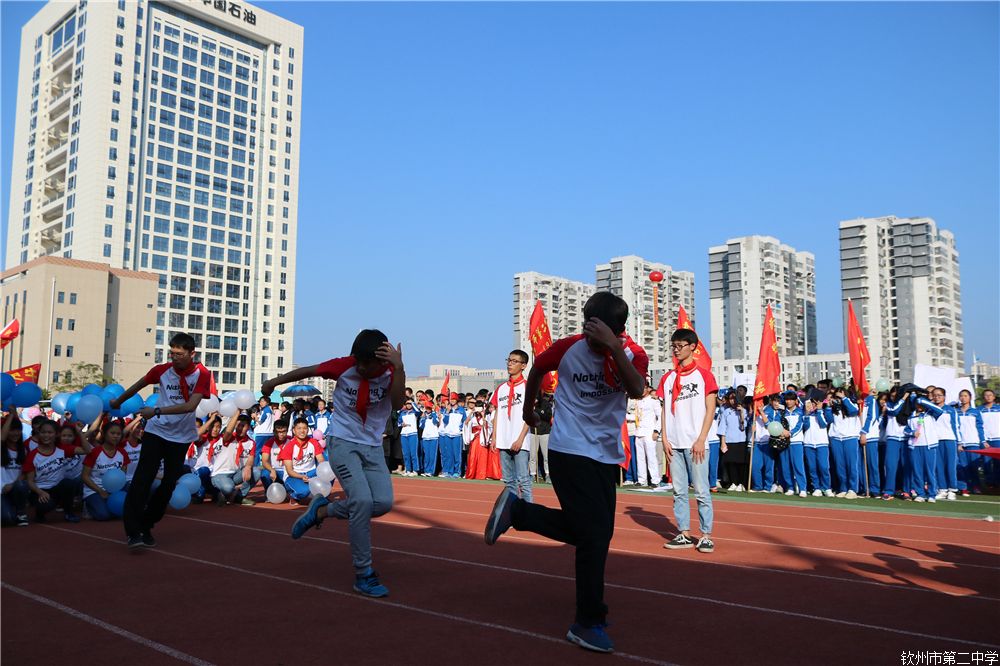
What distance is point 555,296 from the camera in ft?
467

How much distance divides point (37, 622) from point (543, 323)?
16597 mm

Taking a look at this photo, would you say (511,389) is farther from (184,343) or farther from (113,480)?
(113,480)

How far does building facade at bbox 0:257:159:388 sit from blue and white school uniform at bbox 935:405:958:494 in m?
82.9

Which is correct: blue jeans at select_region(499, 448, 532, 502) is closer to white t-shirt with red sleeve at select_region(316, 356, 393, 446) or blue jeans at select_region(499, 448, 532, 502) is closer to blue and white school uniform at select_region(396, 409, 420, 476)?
white t-shirt with red sleeve at select_region(316, 356, 393, 446)

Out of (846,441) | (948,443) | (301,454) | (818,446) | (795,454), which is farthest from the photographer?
(795,454)

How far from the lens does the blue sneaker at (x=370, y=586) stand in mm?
5930

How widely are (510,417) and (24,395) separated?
788 cm

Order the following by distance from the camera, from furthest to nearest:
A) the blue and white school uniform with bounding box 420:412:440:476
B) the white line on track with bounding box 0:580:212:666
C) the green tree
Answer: the green tree → the blue and white school uniform with bounding box 420:412:440:476 → the white line on track with bounding box 0:580:212:666

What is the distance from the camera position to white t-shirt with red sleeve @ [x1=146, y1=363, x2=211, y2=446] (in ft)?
27.5

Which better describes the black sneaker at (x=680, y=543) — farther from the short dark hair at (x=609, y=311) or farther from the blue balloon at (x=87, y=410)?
the blue balloon at (x=87, y=410)

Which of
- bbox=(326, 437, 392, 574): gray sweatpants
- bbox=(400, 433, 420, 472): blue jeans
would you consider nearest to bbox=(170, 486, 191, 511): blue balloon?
bbox=(326, 437, 392, 574): gray sweatpants

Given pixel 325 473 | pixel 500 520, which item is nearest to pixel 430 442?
pixel 325 473

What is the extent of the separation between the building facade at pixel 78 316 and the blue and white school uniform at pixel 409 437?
69.6 meters

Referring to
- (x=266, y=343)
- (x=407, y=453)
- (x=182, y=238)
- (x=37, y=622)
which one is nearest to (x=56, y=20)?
(x=182, y=238)
